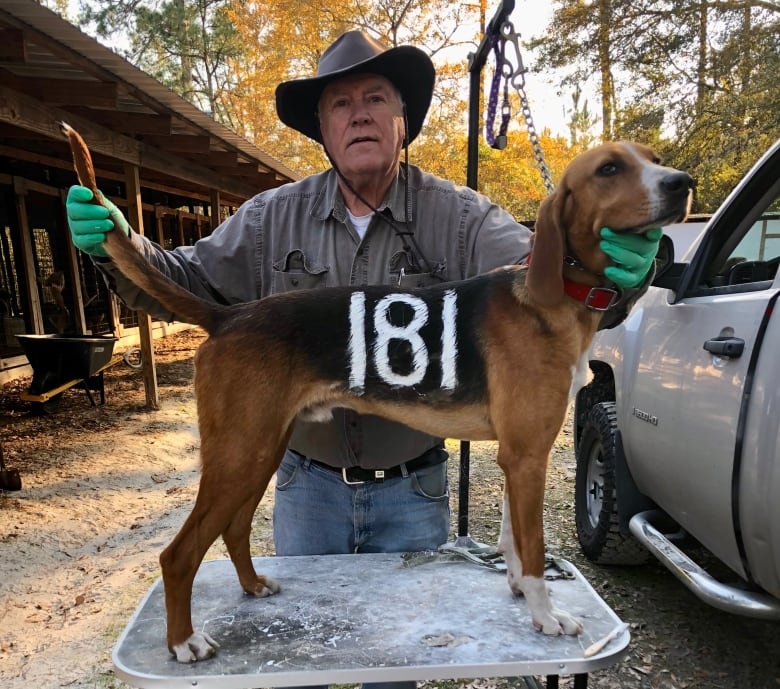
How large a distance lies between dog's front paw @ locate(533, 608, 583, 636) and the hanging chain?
1438mm

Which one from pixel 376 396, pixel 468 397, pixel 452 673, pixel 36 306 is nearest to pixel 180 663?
pixel 452 673

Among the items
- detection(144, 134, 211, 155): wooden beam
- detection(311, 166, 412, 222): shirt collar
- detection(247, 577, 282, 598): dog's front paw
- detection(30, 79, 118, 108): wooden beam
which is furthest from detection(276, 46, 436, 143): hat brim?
detection(144, 134, 211, 155): wooden beam

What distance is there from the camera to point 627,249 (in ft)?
6.48

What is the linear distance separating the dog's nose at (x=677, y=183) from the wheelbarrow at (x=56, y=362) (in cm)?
767

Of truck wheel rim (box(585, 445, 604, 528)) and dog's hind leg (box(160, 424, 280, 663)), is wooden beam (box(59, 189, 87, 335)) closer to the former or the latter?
truck wheel rim (box(585, 445, 604, 528))

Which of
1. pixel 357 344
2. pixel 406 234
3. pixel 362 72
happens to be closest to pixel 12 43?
pixel 362 72

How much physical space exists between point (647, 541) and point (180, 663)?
2244 mm

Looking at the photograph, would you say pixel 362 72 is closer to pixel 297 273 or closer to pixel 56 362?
pixel 297 273

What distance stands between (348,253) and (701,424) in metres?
1.67

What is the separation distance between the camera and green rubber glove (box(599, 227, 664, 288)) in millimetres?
1971

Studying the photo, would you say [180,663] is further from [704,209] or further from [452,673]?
[704,209]

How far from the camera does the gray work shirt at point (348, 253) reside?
2564mm

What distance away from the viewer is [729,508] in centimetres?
239

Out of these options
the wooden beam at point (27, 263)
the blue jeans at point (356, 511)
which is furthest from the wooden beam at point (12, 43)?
the wooden beam at point (27, 263)
